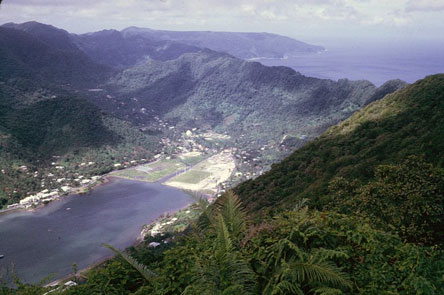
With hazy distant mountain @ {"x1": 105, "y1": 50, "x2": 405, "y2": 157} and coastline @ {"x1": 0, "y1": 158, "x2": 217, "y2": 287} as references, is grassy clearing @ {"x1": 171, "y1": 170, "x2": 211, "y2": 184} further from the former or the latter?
hazy distant mountain @ {"x1": 105, "y1": 50, "x2": 405, "y2": 157}

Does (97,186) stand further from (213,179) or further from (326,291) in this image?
(326,291)

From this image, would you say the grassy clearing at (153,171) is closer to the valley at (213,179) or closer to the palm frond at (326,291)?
the valley at (213,179)

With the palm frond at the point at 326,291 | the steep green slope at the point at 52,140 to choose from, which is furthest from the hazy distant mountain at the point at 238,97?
the palm frond at the point at 326,291

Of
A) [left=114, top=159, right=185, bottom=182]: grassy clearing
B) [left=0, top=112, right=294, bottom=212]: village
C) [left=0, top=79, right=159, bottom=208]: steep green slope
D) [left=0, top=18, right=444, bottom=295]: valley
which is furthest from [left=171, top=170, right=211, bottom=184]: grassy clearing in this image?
[left=0, top=79, right=159, bottom=208]: steep green slope

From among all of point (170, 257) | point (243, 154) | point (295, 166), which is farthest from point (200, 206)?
point (243, 154)

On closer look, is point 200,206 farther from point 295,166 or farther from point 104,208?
point 104,208
